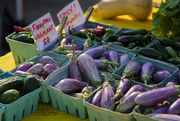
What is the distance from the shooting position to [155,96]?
5.32 feet

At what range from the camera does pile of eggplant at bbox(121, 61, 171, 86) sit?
2041mm

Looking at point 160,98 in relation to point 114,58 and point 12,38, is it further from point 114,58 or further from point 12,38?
point 12,38

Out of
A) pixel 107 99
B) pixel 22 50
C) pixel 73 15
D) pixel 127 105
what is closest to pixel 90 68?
pixel 107 99

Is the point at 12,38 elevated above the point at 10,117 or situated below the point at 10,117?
above

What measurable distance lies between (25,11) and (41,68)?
3.49 m

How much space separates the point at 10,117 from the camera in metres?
1.85

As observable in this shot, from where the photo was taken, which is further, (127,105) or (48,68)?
(48,68)

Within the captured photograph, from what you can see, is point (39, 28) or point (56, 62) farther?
point (39, 28)

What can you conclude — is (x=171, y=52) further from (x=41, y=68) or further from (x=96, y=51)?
(x=41, y=68)

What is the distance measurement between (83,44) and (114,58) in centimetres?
50

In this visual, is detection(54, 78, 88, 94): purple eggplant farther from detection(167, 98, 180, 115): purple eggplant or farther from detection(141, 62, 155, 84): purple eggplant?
detection(167, 98, 180, 115): purple eggplant

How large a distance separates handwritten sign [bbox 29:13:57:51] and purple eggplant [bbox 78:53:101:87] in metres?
0.56

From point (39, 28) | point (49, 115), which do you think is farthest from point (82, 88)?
point (39, 28)

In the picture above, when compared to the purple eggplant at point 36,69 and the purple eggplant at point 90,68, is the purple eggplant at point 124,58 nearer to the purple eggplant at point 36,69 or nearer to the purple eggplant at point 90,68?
the purple eggplant at point 90,68
